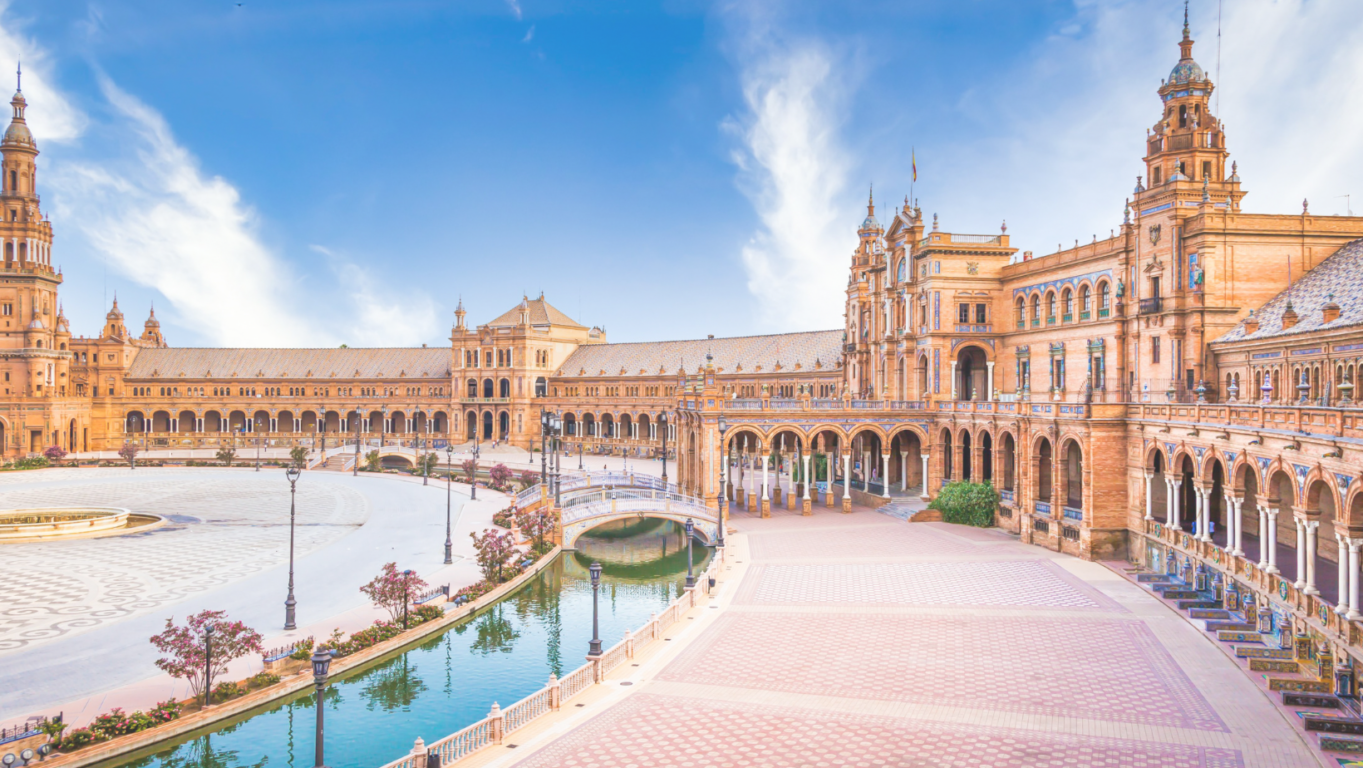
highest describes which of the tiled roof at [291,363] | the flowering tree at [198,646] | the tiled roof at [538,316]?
the tiled roof at [538,316]

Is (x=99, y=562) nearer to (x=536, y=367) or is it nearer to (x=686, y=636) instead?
(x=686, y=636)

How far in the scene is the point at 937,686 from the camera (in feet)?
74.2

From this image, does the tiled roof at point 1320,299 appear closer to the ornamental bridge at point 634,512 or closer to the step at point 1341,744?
the step at point 1341,744

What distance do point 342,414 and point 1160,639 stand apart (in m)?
96.5

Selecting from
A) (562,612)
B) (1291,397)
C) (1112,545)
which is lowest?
(562,612)

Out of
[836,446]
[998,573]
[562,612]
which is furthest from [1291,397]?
[836,446]

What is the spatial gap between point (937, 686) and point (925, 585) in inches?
454

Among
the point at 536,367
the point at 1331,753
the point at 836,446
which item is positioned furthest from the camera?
the point at 536,367

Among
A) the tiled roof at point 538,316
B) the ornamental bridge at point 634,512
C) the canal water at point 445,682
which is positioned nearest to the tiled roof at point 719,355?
the tiled roof at point 538,316

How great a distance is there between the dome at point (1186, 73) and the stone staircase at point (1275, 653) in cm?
2640

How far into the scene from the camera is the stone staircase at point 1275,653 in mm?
19016

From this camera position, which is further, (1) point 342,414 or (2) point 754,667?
(1) point 342,414

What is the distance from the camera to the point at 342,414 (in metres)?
105

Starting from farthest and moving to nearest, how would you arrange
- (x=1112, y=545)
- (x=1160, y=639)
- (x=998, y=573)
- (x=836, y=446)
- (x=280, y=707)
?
(x=836, y=446) < (x=1112, y=545) < (x=998, y=573) < (x=1160, y=639) < (x=280, y=707)
